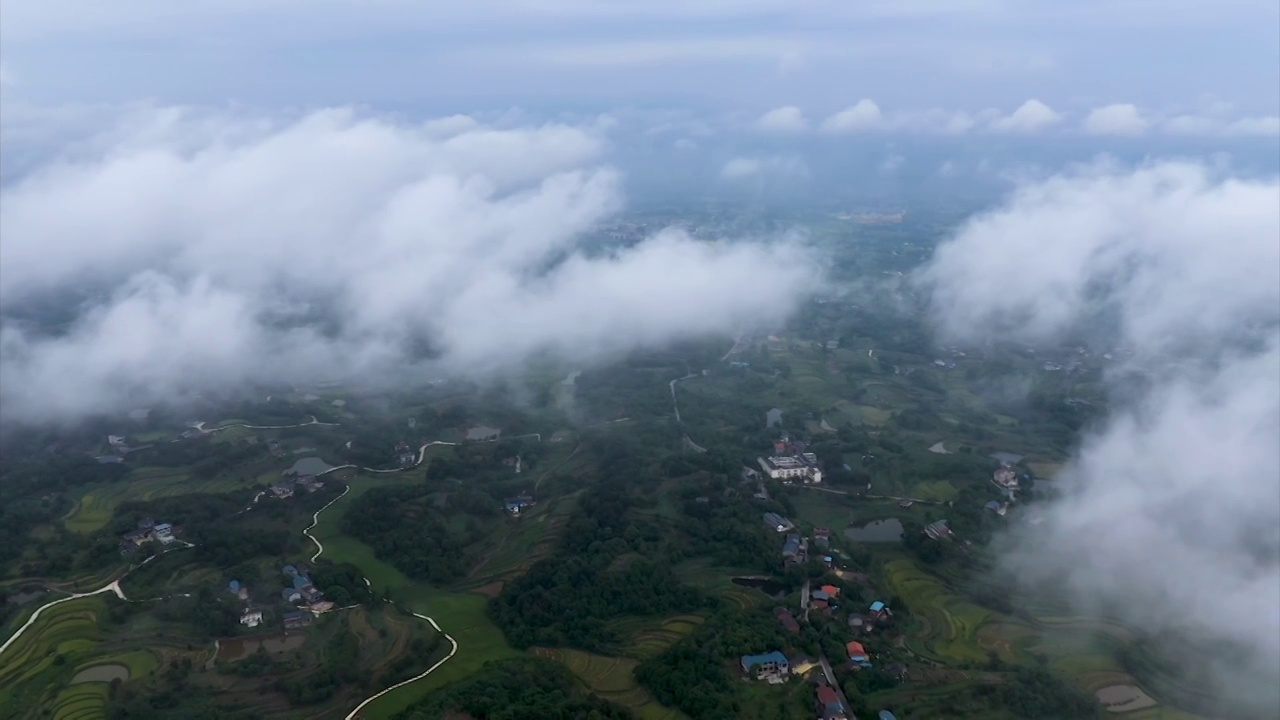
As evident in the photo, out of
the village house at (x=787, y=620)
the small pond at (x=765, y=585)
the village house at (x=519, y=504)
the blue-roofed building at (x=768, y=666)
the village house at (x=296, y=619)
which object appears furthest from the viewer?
the village house at (x=519, y=504)

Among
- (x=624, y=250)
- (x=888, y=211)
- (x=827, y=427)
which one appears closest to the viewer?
(x=827, y=427)

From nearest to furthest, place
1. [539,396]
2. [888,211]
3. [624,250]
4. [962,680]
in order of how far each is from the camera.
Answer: [962,680], [539,396], [624,250], [888,211]

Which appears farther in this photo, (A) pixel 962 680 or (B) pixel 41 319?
(B) pixel 41 319

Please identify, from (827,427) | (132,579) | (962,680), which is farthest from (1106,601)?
(132,579)

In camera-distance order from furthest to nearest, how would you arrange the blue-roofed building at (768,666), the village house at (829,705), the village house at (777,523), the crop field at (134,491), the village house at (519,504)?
1. the village house at (519,504)
2. the crop field at (134,491)
3. the village house at (777,523)
4. the blue-roofed building at (768,666)
5. the village house at (829,705)

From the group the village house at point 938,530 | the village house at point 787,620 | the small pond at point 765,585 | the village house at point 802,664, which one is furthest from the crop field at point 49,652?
the village house at point 938,530

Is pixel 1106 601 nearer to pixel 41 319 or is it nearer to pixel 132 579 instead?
pixel 132 579

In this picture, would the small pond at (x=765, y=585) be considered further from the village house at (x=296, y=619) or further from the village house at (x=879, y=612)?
the village house at (x=296, y=619)
